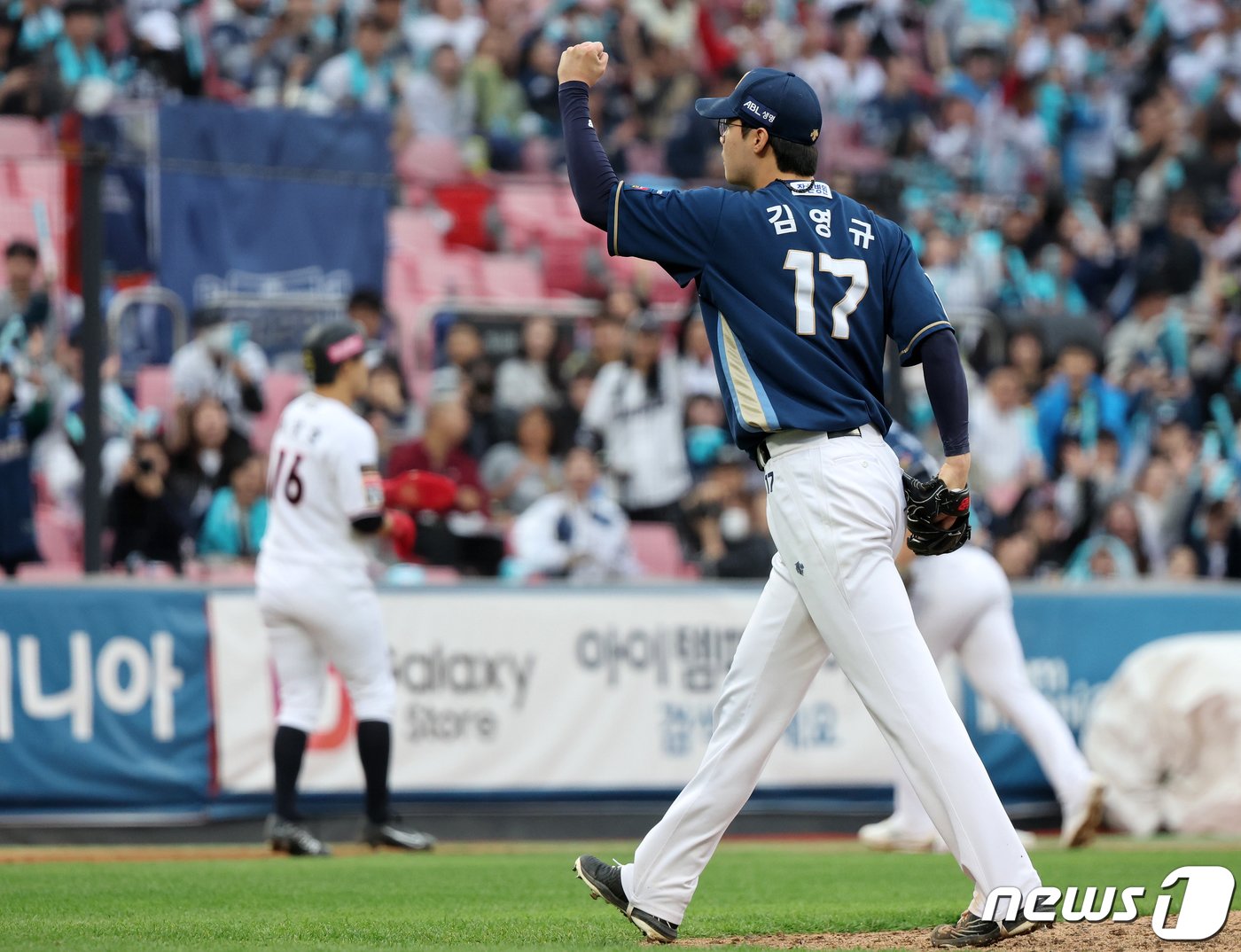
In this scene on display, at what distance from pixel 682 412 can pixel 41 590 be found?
4.88 metres

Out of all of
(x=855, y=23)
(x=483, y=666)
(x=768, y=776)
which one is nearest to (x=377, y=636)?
(x=483, y=666)

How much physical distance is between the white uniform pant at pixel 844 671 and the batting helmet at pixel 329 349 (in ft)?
12.8

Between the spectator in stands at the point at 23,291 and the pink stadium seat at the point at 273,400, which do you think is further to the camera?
the pink stadium seat at the point at 273,400

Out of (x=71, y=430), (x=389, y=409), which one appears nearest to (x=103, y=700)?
(x=71, y=430)

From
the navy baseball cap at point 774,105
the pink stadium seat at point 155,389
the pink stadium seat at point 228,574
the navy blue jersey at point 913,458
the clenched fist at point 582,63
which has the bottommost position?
the pink stadium seat at point 228,574

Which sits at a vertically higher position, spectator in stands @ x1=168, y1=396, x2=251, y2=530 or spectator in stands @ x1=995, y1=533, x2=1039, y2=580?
spectator in stands @ x1=168, y1=396, x2=251, y2=530

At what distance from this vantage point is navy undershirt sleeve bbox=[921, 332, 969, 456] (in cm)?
523

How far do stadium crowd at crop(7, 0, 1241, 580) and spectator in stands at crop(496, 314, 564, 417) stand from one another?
26 millimetres

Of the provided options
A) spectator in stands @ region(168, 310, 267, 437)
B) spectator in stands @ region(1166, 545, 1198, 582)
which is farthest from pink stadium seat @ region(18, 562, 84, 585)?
spectator in stands @ region(1166, 545, 1198, 582)

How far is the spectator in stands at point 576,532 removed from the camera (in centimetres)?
1159

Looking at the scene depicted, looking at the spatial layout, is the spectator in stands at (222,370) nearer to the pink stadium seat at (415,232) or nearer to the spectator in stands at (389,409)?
the spectator in stands at (389,409)

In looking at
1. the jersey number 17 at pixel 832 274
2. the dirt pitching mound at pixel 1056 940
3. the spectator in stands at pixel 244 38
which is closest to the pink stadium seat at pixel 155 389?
the spectator in stands at pixel 244 38

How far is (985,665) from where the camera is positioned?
31.0ft

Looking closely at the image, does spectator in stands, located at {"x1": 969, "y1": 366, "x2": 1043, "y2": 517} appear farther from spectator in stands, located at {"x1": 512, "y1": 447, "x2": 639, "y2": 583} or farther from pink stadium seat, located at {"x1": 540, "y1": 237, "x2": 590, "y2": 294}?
pink stadium seat, located at {"x1": 540, "y1": 237, "x2": 590, "y2": 294}
